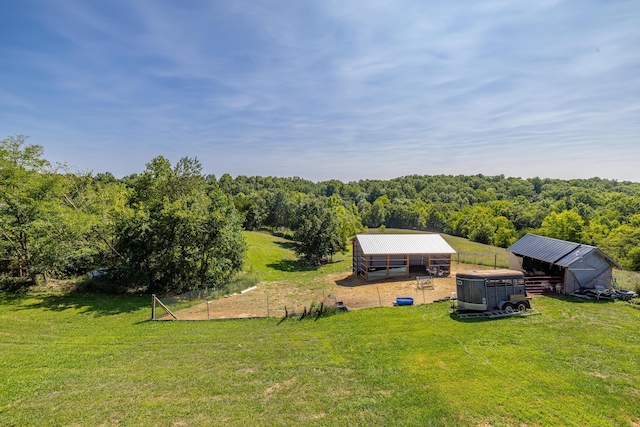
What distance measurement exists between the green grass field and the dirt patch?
2041 millimetres

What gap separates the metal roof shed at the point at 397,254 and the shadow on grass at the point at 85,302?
1761cm

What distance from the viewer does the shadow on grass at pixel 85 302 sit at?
1877 cm

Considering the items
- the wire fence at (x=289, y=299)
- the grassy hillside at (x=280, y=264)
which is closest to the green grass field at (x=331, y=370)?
the wire fence at (x=289, y=299)

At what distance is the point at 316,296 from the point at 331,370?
451 inches

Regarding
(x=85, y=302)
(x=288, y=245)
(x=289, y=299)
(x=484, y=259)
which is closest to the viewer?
(x=85, y=302)

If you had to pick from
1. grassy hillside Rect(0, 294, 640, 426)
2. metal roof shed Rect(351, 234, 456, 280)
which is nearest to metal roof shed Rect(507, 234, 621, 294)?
grassy hillside Rect(0, 294, 640, 426)

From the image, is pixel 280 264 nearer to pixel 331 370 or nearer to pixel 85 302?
pixel 85 302

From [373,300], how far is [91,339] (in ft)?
51.3

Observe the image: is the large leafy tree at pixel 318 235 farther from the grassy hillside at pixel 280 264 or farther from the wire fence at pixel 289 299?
the wire fence at pixel 289 299

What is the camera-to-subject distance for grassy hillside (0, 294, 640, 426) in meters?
8.40

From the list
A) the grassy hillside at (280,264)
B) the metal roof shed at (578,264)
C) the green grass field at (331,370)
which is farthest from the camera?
the grassy hillside at (280,264)

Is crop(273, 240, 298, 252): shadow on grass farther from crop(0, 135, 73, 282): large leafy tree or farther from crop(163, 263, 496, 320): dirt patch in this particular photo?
crop(0, 135, 73, 282): large leafy tree

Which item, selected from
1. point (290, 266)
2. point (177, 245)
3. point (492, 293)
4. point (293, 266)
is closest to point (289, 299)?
point (177, 245)

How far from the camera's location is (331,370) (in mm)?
10875
